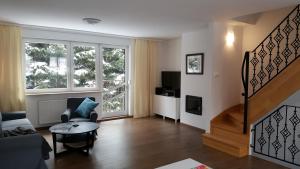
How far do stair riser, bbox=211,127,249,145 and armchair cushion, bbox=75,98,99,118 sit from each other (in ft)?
8.40

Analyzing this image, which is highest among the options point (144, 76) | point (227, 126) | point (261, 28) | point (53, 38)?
point (261, 28)

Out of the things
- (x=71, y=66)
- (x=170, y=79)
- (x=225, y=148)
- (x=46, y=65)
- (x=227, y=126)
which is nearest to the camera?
(x=225, y=148)

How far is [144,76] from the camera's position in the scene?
6.61 meters

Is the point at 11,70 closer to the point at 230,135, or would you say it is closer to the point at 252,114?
the point at 230,135

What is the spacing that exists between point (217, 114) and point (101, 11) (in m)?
3.00

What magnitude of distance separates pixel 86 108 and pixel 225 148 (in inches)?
115

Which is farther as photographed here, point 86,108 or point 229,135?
point 86,108

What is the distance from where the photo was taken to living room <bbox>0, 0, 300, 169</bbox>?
346 cm

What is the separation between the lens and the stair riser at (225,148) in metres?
3.74

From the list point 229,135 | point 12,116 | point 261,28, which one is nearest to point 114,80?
point 12,116

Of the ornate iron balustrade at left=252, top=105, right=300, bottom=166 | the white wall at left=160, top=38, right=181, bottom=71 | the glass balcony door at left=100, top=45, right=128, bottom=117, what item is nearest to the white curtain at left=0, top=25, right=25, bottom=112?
the glass balcony door at left=100, top=45, right=128, bottom=117

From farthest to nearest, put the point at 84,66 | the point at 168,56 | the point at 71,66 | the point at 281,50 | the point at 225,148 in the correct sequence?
1. the point at 168,56
2. the point at 84,66
3. the point at 71,66
4. the point at 281,50
5. the point at 225,148

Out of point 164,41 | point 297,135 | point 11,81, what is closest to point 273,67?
point 297,135

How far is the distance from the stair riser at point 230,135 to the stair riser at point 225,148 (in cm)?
17
